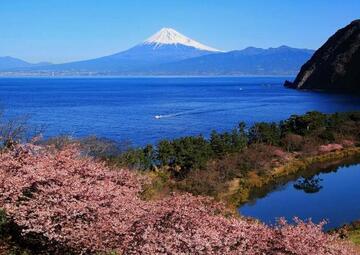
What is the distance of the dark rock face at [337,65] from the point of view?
150000 millimetres

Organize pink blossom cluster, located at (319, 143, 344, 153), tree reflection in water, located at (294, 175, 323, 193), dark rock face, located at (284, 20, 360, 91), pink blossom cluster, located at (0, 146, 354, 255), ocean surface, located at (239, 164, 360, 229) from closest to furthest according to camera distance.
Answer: pink blossom cluster, located at (0, 146, 354, 255)
ocean surface, located at (239, 164, 360, 229)
tree reflection in water, located at (294, 175, 323, 193)
pink blossom cluster, located at (319, 143, 344, 153)
dark rock face, located at (284, 20, 360, 91)

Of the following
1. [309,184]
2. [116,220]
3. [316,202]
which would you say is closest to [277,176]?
[309,184]

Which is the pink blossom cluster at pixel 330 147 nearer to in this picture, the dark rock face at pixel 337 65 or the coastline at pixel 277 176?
the coastline at pixel 277 176

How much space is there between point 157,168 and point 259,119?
148ft

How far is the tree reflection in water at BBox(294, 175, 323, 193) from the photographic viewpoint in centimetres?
3306

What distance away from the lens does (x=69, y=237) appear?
9.90m

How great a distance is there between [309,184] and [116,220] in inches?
1028

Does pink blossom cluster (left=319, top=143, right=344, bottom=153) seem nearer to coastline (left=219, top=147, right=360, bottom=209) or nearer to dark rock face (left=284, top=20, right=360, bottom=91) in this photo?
coastline (left=219, top=147, right=360, bottom=209)

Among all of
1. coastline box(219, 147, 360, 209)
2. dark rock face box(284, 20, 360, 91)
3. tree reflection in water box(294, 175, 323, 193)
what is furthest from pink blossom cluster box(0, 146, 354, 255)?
dark rock face box(284, 20, 360, 91)

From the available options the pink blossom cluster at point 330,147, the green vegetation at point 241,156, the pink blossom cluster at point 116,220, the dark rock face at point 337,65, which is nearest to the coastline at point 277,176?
the green vegetation at point 241,156

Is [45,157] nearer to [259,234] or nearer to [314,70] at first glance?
[259,234]

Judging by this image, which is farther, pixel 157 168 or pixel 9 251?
pixel 157 168

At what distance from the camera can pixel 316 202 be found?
29750 millimetres

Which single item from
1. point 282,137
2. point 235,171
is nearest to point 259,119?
point 282,137
